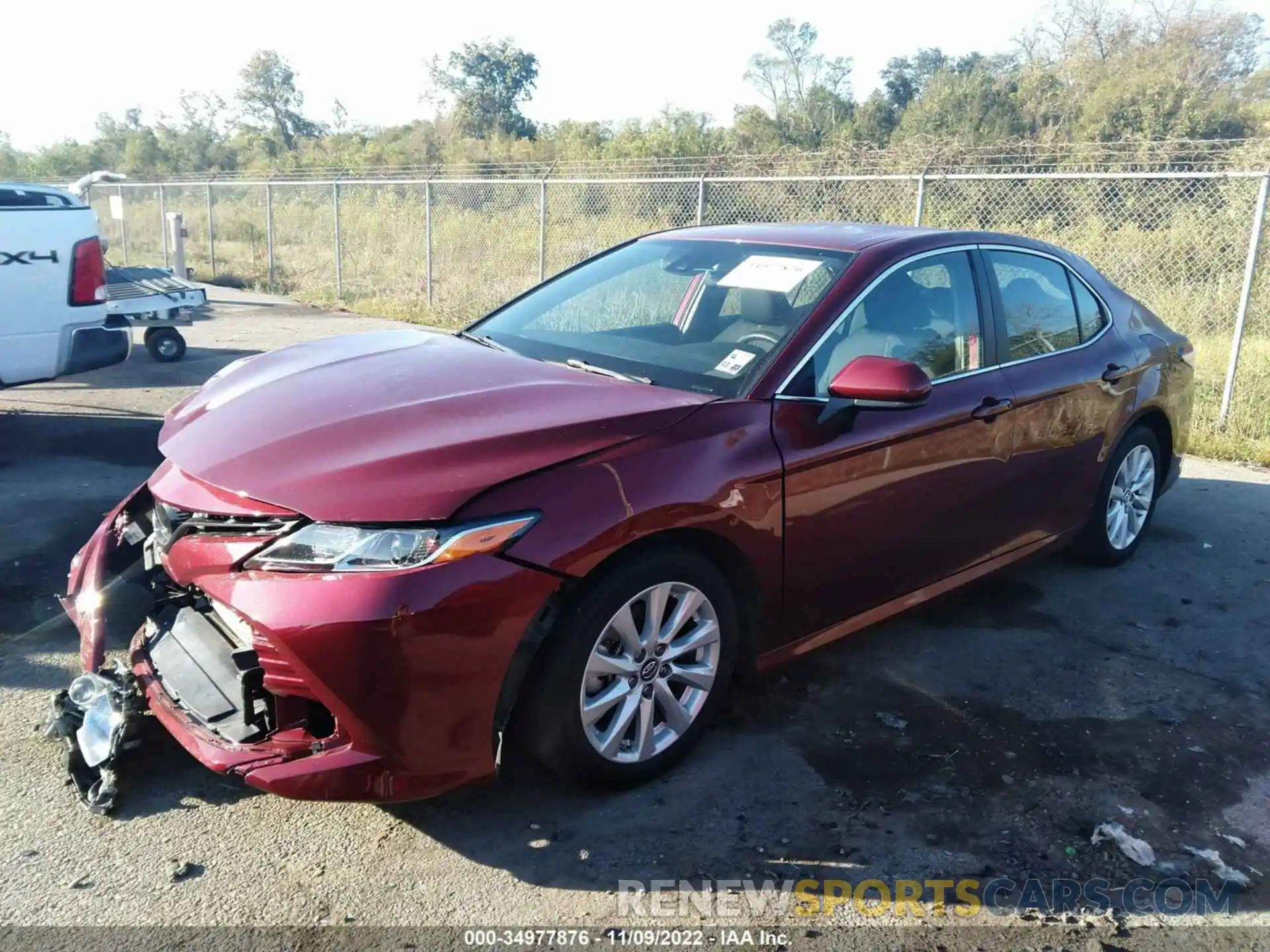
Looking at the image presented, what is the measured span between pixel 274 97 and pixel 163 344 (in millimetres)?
52682

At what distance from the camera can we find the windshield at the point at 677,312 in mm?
3516

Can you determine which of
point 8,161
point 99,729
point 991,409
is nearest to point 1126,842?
point 991,409

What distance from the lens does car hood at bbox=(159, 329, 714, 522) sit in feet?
8.70

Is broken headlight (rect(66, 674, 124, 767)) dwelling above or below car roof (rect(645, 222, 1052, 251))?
below

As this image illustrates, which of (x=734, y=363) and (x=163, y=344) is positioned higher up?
(x=734, y=363)

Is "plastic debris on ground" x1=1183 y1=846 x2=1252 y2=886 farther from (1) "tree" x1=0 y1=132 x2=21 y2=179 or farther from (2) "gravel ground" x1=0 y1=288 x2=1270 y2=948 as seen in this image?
(1) "tree" x1=0 y1=132 x2=21 y2=179

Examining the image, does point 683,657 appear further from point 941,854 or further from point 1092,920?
point 1092,920

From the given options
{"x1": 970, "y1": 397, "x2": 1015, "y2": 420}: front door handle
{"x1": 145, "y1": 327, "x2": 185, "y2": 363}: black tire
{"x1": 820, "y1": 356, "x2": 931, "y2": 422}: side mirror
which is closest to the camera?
{"x1": 820, "y1": 356, "x2": 931, "y2": 422}: side mirror

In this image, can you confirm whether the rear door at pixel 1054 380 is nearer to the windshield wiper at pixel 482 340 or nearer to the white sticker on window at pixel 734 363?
the white sticker on window at pixel 734 363

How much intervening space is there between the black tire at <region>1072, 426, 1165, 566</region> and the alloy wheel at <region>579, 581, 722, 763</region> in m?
2.64

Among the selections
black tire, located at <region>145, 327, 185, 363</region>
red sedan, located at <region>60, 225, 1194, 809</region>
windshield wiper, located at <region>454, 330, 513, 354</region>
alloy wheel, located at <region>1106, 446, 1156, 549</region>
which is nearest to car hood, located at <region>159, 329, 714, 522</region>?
red sedan, located at <region>60, 225, 1194, 809</region>

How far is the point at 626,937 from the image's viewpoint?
2.51 m

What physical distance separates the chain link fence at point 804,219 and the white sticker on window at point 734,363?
17.8ft

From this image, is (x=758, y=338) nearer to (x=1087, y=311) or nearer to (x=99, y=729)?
(x=1087, y=311)
